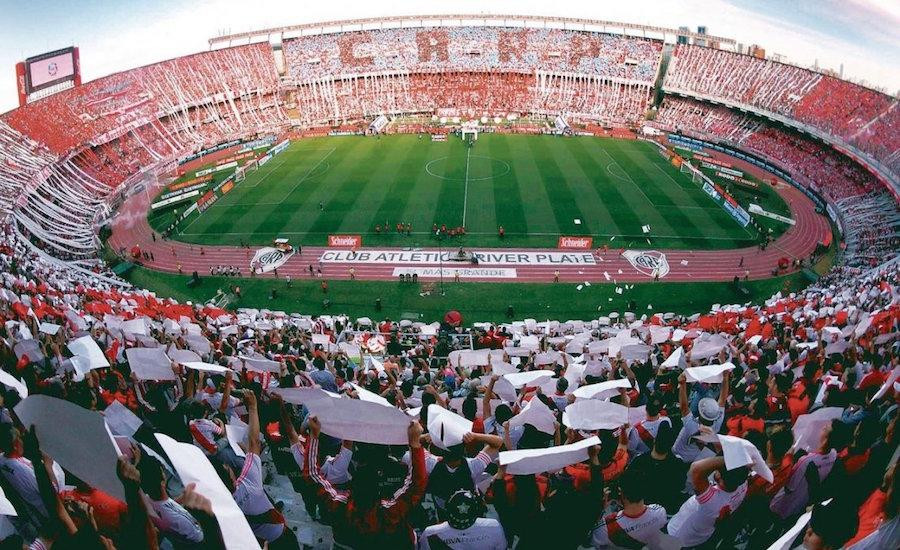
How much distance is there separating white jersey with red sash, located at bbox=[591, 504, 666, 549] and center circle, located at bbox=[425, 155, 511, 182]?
136ft

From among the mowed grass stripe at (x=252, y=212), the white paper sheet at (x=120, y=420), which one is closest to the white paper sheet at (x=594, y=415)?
the white paper sheet at (x=120, y=420)

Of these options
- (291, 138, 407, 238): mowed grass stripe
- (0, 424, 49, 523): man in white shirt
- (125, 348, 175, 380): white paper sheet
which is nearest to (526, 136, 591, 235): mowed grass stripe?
(291, 138, 407, 238): mowed grass stripe

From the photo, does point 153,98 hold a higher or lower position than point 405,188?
higher

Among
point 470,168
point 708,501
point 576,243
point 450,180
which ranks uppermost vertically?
point 470,168

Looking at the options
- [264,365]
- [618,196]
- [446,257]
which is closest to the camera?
[264,365]

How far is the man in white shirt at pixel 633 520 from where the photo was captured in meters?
4.92

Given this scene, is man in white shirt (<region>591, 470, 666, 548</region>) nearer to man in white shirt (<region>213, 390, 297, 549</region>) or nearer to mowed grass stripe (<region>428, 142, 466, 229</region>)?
man in white shirt (<region>213, 390, 297, 549</region>)

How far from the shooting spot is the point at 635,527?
200 inches

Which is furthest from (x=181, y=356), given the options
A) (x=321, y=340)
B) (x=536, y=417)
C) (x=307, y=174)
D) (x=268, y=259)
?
(x=307, y=174)

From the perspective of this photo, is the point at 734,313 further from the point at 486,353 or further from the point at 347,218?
the point at 347,218

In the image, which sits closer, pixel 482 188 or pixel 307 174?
pixel 482 188

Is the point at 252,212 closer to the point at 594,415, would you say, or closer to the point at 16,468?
the point at 16,468

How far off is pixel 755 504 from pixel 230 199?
42.5m

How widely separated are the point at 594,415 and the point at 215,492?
13.5 feet
